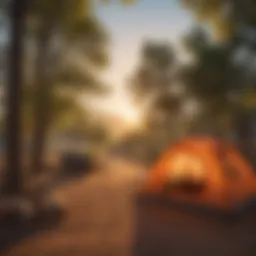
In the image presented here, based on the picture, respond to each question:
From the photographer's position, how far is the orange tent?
4541 millimetres

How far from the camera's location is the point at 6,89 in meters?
5.16

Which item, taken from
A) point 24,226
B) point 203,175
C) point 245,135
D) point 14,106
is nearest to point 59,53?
point 14,106

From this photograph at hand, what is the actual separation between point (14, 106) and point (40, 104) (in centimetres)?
216

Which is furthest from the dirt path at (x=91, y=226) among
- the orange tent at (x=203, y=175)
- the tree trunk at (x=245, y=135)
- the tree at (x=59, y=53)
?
the tree trunk at (x=245, y=135)

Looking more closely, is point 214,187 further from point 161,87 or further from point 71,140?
point 71,140

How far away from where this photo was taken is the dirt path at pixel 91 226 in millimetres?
3248

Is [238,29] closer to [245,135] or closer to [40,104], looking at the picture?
[245,135]

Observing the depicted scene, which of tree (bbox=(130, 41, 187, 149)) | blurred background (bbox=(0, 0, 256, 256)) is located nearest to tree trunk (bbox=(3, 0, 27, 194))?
blurred background (bbox=(0, 0, 256, 256))

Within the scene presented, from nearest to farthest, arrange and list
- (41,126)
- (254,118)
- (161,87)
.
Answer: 1. (41,126)
2. (161,87)
3. (254,118)

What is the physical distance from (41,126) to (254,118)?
207 inches

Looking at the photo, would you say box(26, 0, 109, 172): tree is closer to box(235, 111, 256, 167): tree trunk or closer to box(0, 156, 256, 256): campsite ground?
→ box(0, 156, 256, 256): campsite ground

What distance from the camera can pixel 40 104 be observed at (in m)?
7.16

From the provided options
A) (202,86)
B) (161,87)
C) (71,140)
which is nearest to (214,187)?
(202,86)

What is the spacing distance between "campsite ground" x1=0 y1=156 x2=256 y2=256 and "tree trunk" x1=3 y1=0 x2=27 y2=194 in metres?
0.70
